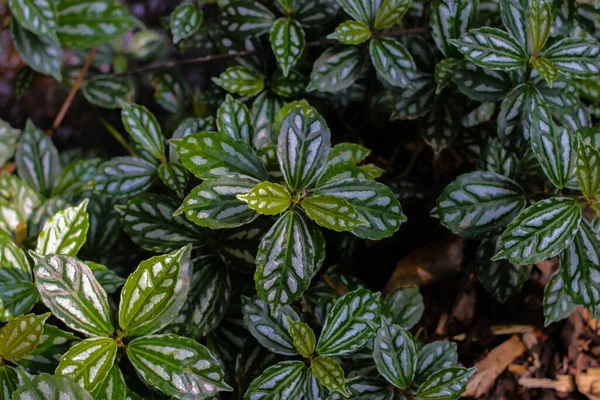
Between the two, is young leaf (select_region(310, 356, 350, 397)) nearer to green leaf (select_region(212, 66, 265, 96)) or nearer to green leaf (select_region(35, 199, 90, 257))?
green leaf (select_region(35, 199, 90, 257))

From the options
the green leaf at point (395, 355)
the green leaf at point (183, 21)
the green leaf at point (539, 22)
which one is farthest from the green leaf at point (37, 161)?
the green leaf at point (539, 22)

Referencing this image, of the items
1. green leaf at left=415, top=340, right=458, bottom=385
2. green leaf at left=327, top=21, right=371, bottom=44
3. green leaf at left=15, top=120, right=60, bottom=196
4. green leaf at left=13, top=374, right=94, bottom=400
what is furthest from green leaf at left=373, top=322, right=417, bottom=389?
green leaf at left=15, top=120, right=60, bottom=196

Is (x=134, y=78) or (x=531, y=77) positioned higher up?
(x=531, y=77)

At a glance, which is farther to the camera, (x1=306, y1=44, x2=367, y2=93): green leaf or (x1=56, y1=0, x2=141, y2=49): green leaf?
(x1=56, y1=0, x2=141, y2=49): green leaf

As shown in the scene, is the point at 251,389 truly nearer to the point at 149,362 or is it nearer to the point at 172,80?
the point at 149,362

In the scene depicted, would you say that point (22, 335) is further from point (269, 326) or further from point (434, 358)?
point (434, 358)

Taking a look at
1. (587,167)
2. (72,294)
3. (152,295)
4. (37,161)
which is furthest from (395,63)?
(37,161)

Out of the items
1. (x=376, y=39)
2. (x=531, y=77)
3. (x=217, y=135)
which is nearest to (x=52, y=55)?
(x=217, y=135)
